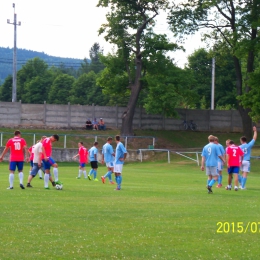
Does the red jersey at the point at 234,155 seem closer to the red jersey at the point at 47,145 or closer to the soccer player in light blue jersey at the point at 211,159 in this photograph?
the soccer player in light blue jersey at the point at 211,159

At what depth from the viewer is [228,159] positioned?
23.0m

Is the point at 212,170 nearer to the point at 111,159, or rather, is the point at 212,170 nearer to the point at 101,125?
the point at 111,159

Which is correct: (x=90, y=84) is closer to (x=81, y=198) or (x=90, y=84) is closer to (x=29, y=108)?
(x=29, y=108)

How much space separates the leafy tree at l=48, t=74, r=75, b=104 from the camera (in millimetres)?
110438

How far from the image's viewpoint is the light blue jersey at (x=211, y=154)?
20.5 m

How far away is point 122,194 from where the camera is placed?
19.2m

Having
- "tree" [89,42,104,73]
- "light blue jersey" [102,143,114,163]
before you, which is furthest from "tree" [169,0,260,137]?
"tree" [89,42,104,73]

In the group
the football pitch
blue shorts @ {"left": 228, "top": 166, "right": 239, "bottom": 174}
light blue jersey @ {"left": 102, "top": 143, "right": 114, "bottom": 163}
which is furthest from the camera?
light blue jersey @ {"left": 102, "top": 143, "right": 114, "bottom": 163}

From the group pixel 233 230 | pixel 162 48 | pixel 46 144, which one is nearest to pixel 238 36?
pixel 162 48

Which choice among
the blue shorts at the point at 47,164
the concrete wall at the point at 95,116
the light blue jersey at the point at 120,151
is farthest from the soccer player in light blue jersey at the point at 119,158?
the concrete wall at the point at 95,116

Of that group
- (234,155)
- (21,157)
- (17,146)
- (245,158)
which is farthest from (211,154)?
(17,146)

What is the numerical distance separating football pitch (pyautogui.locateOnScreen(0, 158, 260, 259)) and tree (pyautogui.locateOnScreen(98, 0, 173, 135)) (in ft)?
126

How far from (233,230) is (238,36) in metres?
39.7

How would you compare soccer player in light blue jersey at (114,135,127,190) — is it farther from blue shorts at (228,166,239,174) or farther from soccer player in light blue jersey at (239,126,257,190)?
soccer player in light blue jersey at (239,126,257,190)
